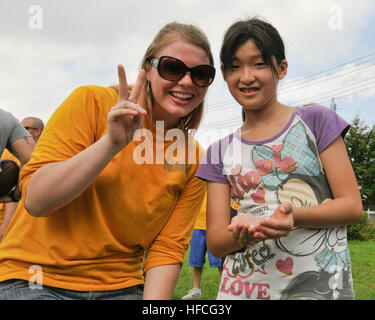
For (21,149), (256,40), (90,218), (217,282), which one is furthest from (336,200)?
(217,282)

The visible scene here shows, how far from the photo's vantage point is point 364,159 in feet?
88.7

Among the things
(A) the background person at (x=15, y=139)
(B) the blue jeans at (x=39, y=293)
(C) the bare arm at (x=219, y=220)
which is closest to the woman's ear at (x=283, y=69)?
(C) the bare arm at (x=219, y=220)

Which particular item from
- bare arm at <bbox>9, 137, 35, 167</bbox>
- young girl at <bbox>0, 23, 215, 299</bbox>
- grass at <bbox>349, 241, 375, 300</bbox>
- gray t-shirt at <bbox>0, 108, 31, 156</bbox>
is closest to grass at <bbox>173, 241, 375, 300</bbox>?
grass at <bbox>349, 241, 375, 300</bbox>

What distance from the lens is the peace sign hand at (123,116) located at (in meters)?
1.55

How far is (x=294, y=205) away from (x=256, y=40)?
813 millimetres

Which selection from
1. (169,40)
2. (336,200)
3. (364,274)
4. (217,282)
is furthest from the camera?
(364,274)

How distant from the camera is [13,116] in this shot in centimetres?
334

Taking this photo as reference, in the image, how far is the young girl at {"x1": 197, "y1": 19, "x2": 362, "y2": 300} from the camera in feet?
5.54

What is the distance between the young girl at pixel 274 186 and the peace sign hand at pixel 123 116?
0.55m

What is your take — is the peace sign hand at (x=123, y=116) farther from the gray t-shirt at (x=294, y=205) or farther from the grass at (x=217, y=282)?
the grass at (x=217, y=282)

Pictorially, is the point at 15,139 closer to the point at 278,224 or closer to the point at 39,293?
the point at 39,293

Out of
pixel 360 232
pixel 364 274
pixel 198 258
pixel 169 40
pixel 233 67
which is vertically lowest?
pixel 364 274

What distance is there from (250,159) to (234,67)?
0.47m

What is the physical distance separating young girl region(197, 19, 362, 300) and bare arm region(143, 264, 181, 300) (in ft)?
1.24
